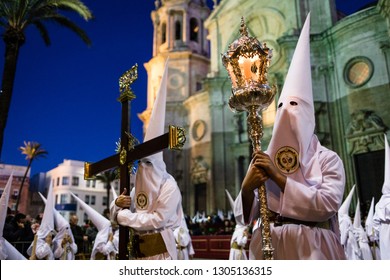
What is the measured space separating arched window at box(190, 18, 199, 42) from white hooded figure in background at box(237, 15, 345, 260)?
124 feet

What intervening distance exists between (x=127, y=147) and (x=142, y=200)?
29.6 inches

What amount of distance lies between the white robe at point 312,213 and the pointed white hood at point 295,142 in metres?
0.07

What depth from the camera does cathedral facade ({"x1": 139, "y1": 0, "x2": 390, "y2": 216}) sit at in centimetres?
1966

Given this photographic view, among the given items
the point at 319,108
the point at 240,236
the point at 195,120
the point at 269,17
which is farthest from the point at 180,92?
the point at 240,236

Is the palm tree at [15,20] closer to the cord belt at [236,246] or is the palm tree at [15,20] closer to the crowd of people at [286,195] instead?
the cord belt at [236,246]

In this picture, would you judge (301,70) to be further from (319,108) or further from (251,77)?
(319,108)

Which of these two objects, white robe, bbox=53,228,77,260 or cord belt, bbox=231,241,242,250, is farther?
cord belt, bbox=231,241,242,250

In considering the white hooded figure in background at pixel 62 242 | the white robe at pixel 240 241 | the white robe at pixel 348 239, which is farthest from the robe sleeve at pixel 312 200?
the white robe at pixel 240 241

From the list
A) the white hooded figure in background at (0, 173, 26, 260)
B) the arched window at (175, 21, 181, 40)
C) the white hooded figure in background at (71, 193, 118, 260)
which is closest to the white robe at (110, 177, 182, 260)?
the white hooded figure in background at (0, 173, 26, 260)

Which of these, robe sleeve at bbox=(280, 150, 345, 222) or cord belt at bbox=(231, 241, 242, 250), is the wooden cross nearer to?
robe sleeve at bbox=(280, 150, 345, 222)

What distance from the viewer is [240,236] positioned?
11.8m

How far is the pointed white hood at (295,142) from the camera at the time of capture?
2.84 m

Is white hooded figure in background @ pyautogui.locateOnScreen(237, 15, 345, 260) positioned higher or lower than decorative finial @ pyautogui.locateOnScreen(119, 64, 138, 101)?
lower
